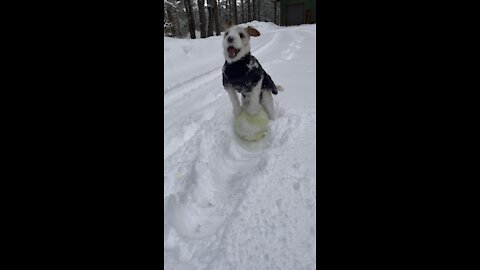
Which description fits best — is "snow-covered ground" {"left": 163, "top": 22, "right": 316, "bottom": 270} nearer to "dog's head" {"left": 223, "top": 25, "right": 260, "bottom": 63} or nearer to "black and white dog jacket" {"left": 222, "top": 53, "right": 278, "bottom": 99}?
"black and white dog jacket" {"left": 222, "top": 53, "right": 278, "bottom": 99}

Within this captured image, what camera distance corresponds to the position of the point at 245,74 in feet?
9.68

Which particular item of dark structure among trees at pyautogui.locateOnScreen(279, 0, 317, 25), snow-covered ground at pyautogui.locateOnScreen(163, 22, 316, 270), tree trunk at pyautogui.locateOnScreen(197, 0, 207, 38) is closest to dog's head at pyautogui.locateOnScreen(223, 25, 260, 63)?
snow-covered ground at pyautogui.locateOnScreen(163, 22, 316, 270)

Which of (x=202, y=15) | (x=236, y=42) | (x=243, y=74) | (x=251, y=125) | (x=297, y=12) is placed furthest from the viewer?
(x=297, y=12)

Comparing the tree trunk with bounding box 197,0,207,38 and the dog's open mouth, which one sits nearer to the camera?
the dog's open mouth

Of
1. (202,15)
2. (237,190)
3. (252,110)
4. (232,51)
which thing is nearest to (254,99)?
(252,110)

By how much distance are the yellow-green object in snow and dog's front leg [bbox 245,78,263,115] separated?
0.05m

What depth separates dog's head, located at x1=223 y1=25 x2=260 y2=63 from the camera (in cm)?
278

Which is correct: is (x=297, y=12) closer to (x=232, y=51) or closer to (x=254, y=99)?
(x=254, y=99)

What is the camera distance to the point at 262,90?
10.9 ft

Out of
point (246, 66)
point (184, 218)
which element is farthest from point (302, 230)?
point (246, 66)

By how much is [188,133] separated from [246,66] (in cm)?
100

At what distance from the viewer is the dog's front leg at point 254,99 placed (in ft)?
10.3

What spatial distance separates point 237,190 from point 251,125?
1076 mm
